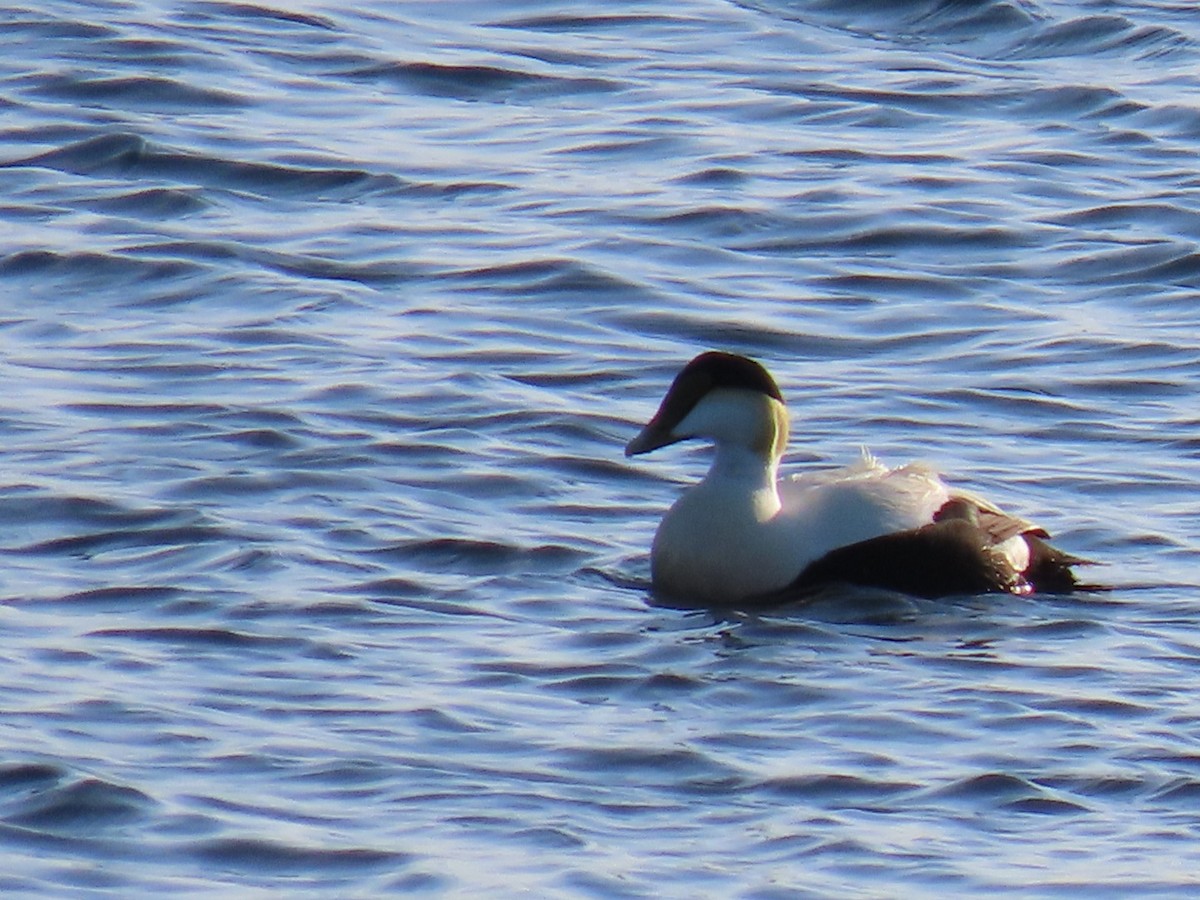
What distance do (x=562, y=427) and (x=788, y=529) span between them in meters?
1.74

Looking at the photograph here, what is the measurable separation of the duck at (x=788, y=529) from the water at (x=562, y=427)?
13 cm

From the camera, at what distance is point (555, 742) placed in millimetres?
7672

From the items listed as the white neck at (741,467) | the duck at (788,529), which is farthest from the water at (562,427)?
the white neck at (741,467)

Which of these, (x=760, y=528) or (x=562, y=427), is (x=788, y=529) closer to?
(x=760, y=528)

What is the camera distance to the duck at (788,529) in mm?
9375

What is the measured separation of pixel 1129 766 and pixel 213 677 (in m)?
2.29

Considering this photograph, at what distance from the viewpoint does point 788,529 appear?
9461 millimetres

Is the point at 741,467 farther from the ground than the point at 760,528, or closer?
farther from the ground

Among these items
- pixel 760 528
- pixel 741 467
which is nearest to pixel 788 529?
pixel 760 528

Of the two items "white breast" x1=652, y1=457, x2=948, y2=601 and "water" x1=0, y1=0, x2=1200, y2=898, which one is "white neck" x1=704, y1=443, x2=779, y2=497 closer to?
"white breast" x1=652, y1=457, x2=948, y2=601

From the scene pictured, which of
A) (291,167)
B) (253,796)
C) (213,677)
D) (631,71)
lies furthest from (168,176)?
(253,796)

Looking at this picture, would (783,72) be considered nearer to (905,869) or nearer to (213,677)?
(213,677)

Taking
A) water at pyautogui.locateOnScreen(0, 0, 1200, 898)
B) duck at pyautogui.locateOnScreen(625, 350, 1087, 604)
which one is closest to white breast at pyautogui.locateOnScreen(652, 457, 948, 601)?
duck at pyautogui.locateOnScreen(625, 350, 1087, 604)

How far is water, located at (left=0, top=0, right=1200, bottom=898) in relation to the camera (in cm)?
712
